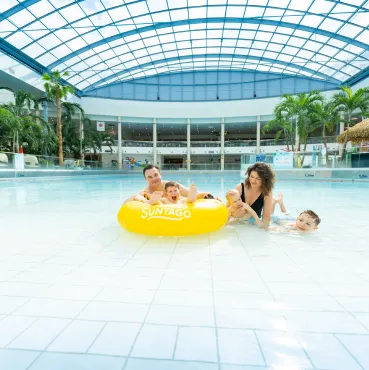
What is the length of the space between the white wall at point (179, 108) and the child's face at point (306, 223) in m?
29.9

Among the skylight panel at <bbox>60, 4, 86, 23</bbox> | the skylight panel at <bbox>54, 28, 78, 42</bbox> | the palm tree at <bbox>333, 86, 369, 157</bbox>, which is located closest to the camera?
the skylight panel at <bbox>60, 4, 86, 23</bbox>

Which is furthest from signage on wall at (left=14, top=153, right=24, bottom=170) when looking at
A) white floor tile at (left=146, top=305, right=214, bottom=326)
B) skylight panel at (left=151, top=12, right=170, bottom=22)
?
white floor tile at (left=146, top=305, right=214, bottom=326)

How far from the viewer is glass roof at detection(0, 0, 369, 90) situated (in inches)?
671

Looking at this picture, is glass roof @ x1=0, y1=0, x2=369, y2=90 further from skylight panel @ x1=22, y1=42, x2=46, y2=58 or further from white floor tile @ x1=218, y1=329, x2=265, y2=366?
white floor tile @ x1=218, y1=329, x2=265, y2=366

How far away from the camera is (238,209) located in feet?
14.2

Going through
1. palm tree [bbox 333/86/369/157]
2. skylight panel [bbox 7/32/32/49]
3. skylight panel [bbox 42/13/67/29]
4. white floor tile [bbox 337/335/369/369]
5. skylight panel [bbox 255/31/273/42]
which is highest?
skylight panel [bbox 255/31/273/42]

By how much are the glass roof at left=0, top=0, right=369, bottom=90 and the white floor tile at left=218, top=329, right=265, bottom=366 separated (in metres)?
17.0

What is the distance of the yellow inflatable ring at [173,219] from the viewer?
11.7ft

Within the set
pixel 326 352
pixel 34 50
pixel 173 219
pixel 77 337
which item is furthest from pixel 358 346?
pixel 34 50

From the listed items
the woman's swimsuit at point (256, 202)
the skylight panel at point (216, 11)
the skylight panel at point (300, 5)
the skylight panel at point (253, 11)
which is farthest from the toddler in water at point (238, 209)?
the skylight panel at point (216, 11)

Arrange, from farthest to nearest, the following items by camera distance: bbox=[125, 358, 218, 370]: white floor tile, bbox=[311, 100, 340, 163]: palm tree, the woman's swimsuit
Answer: bbox=[311, 100, 340, 163]: palm tree
the woman's swimsuit
bbox=[125, 358, 218, 370]: white floor tile

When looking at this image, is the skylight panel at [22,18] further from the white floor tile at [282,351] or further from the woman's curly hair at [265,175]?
the white floor tile at [282,351]

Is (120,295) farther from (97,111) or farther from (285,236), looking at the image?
(97,111)

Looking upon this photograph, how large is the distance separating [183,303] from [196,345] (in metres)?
0.46
